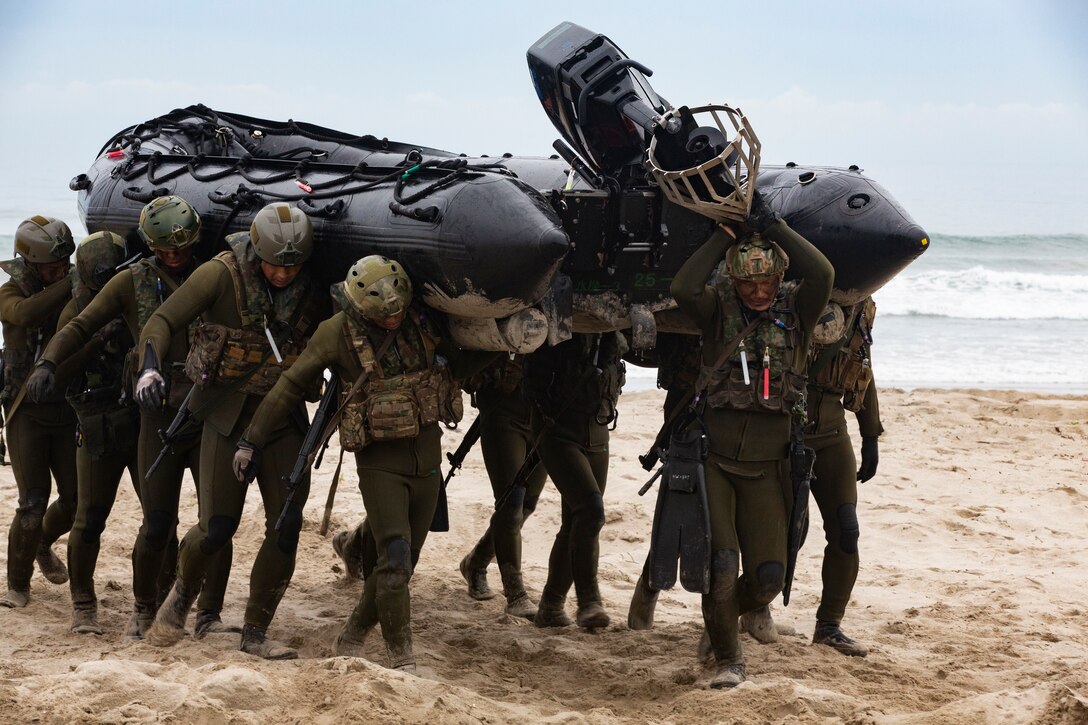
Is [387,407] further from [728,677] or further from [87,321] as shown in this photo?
[728,677]

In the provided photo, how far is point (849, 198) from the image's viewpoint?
6.59 metres

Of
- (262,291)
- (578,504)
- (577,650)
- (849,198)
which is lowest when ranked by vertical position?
(577,650)

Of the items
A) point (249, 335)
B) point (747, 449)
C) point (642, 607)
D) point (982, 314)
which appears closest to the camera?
point (747, 449)

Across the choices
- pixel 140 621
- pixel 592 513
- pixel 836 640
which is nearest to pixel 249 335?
pixel 140 621

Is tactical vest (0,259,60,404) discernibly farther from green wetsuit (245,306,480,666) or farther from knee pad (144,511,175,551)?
green wetsuit (245,306,480,666)

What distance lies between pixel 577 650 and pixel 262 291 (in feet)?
7.92

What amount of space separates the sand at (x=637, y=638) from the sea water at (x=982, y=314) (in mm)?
4970

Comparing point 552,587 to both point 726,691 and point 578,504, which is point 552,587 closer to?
point 578,504

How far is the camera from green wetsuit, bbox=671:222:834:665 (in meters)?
5.86

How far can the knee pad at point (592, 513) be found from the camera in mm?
7008

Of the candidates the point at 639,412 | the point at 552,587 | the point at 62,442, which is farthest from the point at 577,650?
the point at 639,412

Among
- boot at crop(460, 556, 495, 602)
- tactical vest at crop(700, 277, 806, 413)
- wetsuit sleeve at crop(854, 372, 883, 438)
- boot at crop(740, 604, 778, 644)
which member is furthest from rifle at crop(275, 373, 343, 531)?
wetsuit sleeve at crop(854, 372, 883, 438)

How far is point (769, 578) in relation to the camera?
5.87 metres

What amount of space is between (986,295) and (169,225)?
68.4 feet
